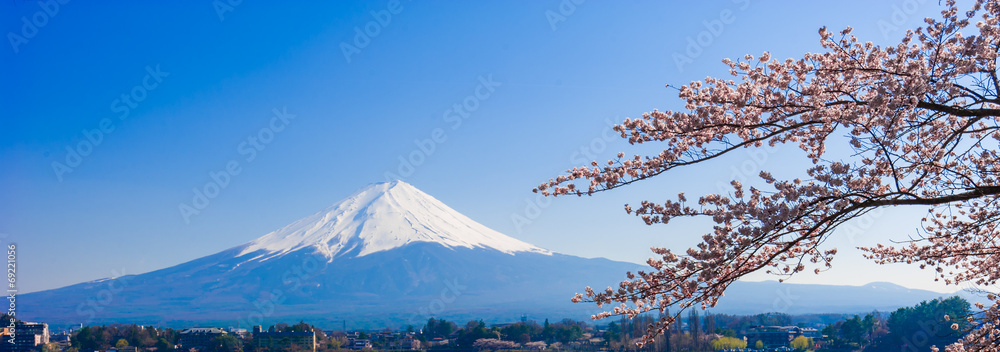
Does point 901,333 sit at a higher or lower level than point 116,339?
lower

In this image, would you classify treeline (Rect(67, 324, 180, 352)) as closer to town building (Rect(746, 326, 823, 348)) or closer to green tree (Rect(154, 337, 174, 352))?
green tree (Rect(154, 337, 174, 352))

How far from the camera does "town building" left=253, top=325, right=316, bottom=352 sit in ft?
202

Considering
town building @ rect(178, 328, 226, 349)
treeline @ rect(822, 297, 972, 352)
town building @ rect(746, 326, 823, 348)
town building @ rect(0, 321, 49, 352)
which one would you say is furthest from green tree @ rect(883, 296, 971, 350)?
town building @ rect(0, 321, 49, 352)

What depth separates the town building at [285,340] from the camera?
61.6 meters

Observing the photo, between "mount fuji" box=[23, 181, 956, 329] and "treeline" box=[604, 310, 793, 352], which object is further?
"mount fuji" box=[23, 181, 956, 329]

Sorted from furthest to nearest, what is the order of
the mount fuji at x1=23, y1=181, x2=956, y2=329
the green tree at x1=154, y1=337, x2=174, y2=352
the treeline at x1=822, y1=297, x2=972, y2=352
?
1. the mount fuji at x1=23, y1=181, x2=956, y2=329
2. the green tree at x1=154, y1=337, x2=174, y2=352
3. the treeline at x1=822, y1=297, x2=972, y2=352

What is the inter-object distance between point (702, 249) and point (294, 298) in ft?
643

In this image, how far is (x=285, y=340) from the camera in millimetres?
61469

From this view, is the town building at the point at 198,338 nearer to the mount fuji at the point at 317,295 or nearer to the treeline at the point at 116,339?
the treeline at the point at 116,339

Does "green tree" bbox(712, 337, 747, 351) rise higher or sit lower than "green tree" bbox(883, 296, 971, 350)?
lower

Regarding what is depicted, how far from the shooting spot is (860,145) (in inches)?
137

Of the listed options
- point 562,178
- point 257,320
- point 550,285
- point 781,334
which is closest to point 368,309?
point 257,320

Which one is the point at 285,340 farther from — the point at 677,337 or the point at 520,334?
the point at 677,337

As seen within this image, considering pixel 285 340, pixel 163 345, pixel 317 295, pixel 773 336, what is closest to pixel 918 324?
pixel 773 336
